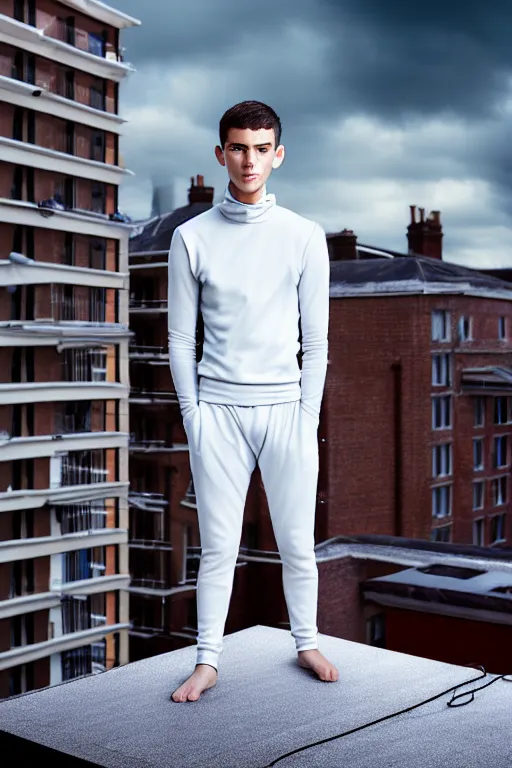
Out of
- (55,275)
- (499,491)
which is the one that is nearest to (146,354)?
(55,275)

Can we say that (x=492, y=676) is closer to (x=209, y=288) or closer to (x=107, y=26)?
(x=209, y=288)

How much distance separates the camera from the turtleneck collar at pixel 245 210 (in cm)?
276

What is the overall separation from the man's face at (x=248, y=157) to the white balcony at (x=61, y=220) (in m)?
3.83

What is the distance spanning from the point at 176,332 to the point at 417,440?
4.76 m

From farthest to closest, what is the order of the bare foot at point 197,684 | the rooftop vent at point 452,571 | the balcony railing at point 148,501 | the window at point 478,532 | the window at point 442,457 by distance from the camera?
1. the balcony railing at point 148,501
2. the window at point 478,532
3. the window at point 442,457
4. the rooftop vent at point 452,571
5. the bare foot at point 197,684

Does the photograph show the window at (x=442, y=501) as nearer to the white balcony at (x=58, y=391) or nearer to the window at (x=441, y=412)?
the window at (x=441, y=412)

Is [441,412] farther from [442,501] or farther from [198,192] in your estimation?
[198,192]

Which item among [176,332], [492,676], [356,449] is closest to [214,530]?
[176,332]

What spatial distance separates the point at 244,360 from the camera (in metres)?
2.73

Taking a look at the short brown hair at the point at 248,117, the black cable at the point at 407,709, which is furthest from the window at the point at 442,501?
the short brown hair at the point at 248,117

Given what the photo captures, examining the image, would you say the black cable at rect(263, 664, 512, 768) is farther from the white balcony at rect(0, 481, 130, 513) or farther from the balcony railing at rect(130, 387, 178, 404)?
the balcony railing at rect(130, 387, 178, 404)

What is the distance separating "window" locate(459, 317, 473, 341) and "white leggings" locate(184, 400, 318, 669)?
14.5ft

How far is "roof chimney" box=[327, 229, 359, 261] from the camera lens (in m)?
6.72

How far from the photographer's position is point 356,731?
95.3 inches
